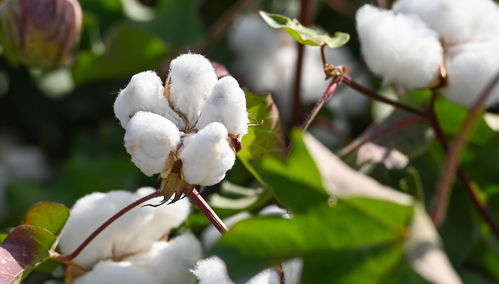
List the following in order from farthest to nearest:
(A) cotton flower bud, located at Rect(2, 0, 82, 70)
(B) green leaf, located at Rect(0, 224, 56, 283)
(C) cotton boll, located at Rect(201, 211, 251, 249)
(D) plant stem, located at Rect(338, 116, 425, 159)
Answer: (A) cotton flower bud, located at Rect(2, 0, 82, 70) < (D) plant stem, located at Rect(338, 116, 425, 159) < (C) cotton boll, located at Rect(201, 211, 251, 249) < (B) green leaf, located at Rect(0, 224, 56, 283)

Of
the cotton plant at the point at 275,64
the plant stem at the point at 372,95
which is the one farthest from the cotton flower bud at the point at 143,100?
the cotton plant at the point at 275,64

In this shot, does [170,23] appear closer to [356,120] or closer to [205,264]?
[356,120]

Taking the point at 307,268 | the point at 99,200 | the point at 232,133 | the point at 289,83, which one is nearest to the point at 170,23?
the point at 289,83

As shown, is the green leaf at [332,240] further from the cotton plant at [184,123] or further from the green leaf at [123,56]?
the green leaf at [123,56]

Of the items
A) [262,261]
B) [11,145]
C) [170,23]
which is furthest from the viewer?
[11,145]

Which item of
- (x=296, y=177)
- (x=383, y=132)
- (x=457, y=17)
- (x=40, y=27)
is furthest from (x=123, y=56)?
(x=296, y=177)

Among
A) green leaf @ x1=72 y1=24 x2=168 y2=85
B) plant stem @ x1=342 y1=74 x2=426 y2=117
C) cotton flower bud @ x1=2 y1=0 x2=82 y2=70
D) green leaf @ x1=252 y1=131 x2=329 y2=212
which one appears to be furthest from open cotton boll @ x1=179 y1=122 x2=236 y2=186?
green leaf @ x1=72 y1=24 x2=168 y2=85

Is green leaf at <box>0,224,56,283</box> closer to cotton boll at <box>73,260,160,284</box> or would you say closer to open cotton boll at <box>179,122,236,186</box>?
cotton boll at <box>73,260,160,284</box>
